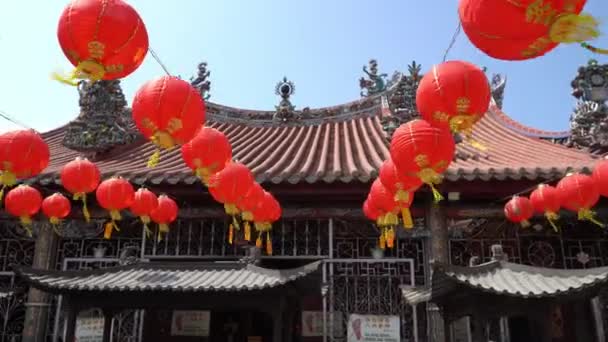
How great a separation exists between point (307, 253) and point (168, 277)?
2298 mm

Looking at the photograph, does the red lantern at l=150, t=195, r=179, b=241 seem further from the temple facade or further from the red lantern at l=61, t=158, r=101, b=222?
the red lantern at l=61, t=158, r=101, b=222

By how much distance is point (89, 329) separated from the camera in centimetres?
Answer: 748

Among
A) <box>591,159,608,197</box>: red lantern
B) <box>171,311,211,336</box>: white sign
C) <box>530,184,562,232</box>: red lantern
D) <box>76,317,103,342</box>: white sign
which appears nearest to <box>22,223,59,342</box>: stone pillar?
<box>76,317,103,342</box>: white sign

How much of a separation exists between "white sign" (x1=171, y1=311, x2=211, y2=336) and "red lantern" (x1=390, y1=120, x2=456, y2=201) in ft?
16.3

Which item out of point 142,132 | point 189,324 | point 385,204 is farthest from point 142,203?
point 385,204

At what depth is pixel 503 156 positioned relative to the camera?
27.0 feet

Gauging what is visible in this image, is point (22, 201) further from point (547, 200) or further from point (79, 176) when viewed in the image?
A: point (547, 200)

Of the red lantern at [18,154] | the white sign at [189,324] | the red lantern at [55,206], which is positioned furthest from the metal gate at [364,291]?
the red lantern at [18,154]

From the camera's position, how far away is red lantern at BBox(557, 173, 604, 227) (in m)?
5.90

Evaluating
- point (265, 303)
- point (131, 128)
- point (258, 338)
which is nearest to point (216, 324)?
point (258, 338)

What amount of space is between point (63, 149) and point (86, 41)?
7446mm

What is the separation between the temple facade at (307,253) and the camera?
20.3ft

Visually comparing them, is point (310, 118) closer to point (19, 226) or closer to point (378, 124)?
point (378, 124)

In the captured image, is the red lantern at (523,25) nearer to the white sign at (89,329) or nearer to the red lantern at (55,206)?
the red lantern at (55,206)
